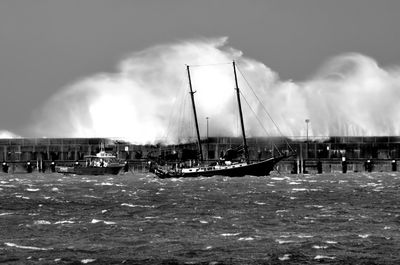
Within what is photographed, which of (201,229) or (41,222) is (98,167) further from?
(201,229)

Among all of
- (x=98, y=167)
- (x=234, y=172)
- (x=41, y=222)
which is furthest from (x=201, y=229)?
(x=98, y=167)

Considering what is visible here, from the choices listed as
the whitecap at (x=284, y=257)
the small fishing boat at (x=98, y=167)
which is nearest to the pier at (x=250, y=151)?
the small fishing boat at (x=98, y=167)

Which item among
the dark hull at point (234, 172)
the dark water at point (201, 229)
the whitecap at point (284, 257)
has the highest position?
the dark hull at point (234, 172)

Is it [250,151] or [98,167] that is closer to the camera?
[98,167]

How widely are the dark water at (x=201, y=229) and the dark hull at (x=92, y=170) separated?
73448mm

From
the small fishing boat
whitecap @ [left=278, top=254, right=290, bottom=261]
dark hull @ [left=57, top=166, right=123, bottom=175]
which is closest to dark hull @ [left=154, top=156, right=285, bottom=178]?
dark hull @ [left=57, top=166, right=123, bottom=175]

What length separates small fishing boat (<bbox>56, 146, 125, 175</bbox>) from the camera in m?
159

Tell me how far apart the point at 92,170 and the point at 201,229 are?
10723cm

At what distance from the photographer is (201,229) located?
177 feet

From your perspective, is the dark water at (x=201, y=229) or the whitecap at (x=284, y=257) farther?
the dark water at (x=201, y=229)

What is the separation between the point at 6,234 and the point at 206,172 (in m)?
91.3

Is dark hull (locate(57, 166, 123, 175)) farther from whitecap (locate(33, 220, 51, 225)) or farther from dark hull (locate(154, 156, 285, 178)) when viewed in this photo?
whitecap (locate(33, 220, 51, 225))

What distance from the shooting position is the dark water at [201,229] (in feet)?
144

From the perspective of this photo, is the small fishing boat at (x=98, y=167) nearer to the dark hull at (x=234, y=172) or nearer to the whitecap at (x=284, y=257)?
the dark hull at (x=234, y=172)
